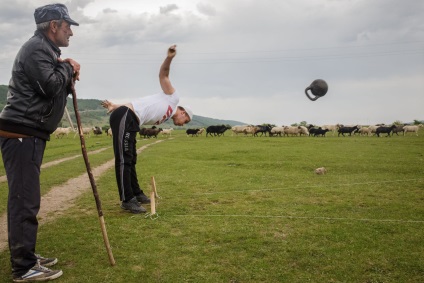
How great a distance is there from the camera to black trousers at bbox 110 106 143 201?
759 centimetres

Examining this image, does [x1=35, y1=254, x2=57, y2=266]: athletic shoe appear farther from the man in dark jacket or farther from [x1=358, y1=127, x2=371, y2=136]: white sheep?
[x1=358, y1=127, x2=371, y2=136]: white sheep

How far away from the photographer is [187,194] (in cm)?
1049

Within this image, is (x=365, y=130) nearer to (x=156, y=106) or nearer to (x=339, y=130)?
(x=339, y=130)

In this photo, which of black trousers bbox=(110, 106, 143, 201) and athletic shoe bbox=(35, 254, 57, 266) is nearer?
athletic shoe bbox=(35, 254, 57, 266)

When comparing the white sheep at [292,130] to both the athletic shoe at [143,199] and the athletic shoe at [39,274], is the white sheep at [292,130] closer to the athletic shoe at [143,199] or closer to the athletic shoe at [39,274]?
the athletic shoe at [143,199]

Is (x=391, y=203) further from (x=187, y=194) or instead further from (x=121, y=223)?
(x=121, y=223)

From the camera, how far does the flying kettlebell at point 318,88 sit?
5.74 m

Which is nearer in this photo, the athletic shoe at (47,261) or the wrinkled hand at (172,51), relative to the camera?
the athletic shoe at (47,261)

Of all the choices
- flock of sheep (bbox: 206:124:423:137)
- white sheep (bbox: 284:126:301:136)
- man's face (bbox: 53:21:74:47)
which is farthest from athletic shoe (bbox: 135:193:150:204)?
white sheep (bbox: 284:126:301:136)

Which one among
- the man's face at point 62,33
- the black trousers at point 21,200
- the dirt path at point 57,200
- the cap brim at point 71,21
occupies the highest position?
the cap brim at point 71,21

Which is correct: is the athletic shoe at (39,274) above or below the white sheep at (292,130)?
Result: below

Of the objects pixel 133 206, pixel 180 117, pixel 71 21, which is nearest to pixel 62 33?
pixel 71 21

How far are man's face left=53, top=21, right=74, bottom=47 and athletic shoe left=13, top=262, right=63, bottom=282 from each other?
3.08 meters

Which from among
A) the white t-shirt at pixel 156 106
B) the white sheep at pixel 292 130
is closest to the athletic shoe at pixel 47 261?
the white t-shirt at pixel 156 106
